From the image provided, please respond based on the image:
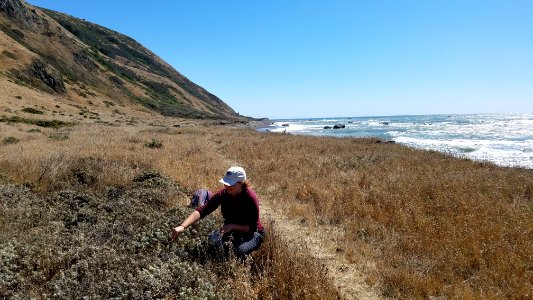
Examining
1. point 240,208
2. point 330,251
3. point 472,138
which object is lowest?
point 472,138

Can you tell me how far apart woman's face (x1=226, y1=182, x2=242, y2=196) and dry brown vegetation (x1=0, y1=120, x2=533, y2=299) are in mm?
918

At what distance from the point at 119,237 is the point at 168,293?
1655 mm

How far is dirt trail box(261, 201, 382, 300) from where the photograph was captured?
16.7 ft

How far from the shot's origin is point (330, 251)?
646cm

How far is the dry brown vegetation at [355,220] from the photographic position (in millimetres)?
4652

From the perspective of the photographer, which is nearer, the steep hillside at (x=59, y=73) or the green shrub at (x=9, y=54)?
the steep hillside at (x=59, y=73)

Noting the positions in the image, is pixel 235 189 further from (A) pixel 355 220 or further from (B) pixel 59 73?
(B) pixel 59 73

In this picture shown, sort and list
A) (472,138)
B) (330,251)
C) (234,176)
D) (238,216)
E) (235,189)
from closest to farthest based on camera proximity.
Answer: (234,176) < (235,189) < (238,216) < (330,251) < (472,138)

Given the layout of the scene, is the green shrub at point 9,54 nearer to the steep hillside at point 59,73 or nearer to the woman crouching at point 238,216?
the steep hillside at point 59,73

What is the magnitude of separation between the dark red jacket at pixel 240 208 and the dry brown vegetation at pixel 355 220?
0.47 m

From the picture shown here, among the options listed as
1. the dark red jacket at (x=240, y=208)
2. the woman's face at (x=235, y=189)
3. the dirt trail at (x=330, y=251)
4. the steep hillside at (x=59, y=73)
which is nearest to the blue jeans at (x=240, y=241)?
the dark red jacket at (x=240, y=208)

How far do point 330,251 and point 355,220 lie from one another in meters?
1.59

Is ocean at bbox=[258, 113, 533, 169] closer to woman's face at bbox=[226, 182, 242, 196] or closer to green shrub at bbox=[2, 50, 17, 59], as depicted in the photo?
woman's face at bbox=[226, 182, 242, 196]

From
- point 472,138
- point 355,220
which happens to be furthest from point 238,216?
point 472,138
